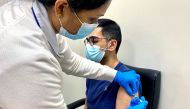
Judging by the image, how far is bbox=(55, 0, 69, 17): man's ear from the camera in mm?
925

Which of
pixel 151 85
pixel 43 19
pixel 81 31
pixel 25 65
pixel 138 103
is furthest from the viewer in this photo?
pixel 151 85

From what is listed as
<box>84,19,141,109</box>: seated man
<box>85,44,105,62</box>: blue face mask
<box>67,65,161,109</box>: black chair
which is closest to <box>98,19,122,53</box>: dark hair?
<box>84,19,141,109</box>: seated man

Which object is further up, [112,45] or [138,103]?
[112,45]

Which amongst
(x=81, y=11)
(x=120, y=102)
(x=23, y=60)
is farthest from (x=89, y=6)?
(x=120, y=102)

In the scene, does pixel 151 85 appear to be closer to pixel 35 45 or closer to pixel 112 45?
pixel 112 45

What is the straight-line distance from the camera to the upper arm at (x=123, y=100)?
1.74m

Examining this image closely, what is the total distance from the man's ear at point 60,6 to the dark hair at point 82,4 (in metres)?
0.01

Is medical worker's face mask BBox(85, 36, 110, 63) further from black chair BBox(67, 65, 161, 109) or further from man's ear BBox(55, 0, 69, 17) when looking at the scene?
man's ear BBox(55, 0, 69, 17)

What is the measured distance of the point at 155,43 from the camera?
2033 mm

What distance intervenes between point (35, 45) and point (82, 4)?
0.74ft

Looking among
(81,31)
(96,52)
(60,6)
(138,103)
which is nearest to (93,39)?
(96,52)

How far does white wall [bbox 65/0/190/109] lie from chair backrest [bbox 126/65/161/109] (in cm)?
9

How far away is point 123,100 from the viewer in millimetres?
1747

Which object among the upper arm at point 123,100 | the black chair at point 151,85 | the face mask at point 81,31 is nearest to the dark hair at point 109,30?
the black chair at point 151,85
